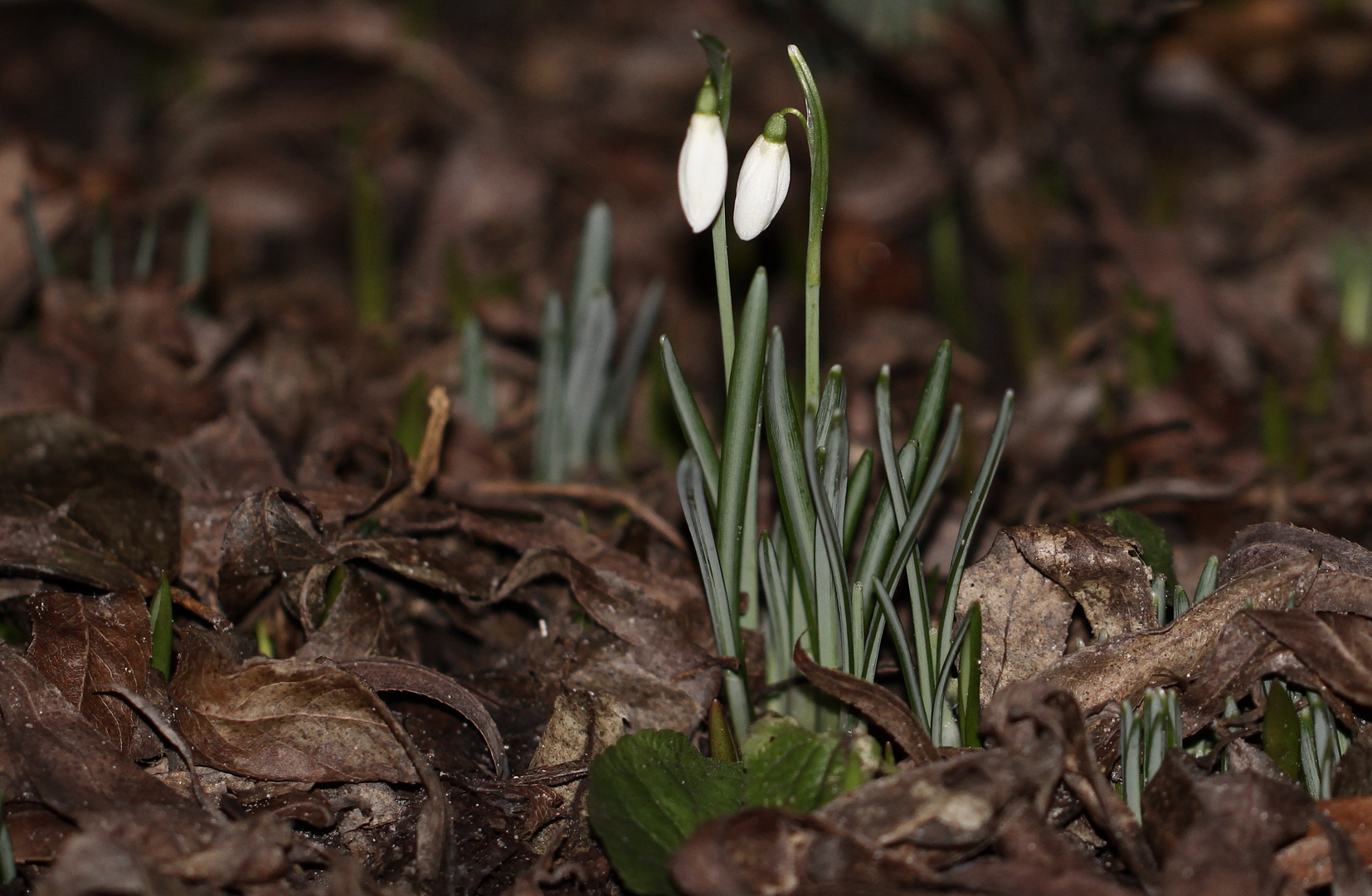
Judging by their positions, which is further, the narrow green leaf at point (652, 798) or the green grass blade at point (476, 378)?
the green grass blade at point (476, 378)

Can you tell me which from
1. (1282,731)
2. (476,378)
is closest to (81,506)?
(476,378)

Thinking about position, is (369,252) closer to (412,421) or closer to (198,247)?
(198,247)

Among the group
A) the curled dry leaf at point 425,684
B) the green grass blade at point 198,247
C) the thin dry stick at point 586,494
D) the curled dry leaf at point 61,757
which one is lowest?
the curled dry leaf at point 61,757

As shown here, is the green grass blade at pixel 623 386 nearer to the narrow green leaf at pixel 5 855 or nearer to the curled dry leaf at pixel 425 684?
the curled dry leaf at pixel 425 684

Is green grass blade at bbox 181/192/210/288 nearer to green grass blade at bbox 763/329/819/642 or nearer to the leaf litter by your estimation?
the leaf litter

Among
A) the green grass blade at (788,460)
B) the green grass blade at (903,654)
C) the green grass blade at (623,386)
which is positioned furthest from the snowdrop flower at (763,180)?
the green grass blade at (623,386)

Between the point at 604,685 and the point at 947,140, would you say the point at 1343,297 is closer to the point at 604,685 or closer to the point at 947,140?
the point at 947,140
